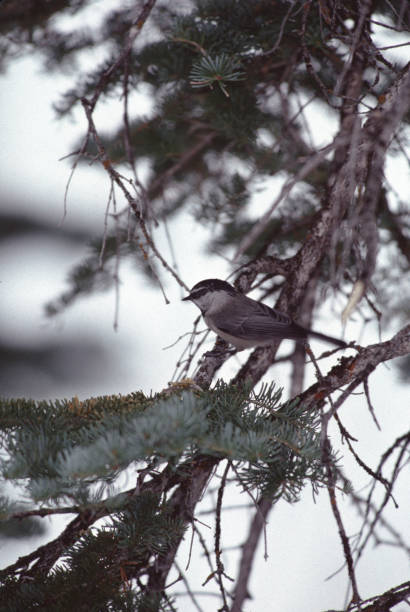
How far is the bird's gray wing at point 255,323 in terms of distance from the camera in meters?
1.95

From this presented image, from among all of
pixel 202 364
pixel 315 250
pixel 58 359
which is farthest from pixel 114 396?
pixel 58 359

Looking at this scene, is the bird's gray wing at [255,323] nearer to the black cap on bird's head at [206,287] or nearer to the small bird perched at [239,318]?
the small bird perched at [239,318]

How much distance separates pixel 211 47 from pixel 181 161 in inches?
22.4

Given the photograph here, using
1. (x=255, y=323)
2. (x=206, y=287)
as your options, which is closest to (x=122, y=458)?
(x=255, y=323)

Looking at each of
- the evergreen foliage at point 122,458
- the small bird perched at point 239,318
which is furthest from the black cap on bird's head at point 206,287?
the evergreen foliage at point 122,458

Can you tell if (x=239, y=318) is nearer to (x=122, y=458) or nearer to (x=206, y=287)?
(x=206, y=287)

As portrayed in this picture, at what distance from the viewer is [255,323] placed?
2.18m

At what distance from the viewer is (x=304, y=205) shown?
102 inches

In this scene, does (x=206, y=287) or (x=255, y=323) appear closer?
(x=255, y=323)

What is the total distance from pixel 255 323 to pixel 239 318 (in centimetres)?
11

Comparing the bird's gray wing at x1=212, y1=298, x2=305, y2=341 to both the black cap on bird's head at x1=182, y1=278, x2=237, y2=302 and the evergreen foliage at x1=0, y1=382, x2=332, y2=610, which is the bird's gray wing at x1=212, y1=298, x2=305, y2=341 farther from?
the evergreen foliage at x1=0, y1=382, x2=332, y2=610

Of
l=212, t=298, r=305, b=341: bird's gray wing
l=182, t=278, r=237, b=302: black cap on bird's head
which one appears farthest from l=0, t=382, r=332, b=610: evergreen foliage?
l=182, t=278, r=237, b=302: black cap on bird's head

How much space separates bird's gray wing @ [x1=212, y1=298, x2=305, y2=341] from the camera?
195 centimetres

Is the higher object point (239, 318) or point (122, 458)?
point (239, 318)
